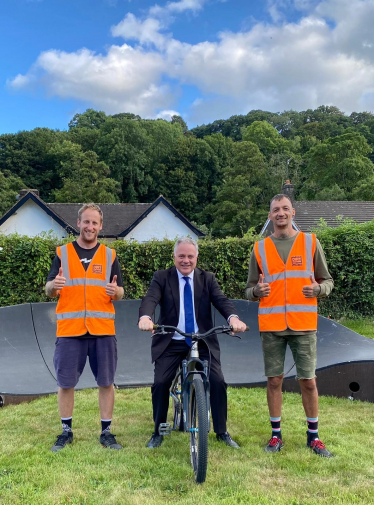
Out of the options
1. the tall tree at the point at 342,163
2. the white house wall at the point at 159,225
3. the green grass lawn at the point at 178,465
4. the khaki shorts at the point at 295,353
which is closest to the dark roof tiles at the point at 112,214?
the white house wall at the point at 159,225

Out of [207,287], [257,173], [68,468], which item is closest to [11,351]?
[68,468]

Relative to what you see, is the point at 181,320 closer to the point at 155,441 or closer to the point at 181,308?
the point at 181,308

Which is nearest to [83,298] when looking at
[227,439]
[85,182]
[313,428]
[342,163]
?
[227,439]

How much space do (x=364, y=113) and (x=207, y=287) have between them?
76.0 m

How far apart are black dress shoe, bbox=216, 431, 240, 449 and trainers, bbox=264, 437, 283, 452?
0.75 ft

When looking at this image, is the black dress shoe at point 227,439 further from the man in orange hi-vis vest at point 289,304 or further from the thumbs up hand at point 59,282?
the thumbs up hand at point 59,282

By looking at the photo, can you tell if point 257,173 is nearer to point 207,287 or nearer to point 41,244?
point 41,244

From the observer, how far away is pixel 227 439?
10.9 ft

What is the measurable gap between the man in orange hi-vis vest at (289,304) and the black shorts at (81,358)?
1.22 metres

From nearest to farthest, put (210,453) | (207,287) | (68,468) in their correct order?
(68,468), (210,453), (207,287)

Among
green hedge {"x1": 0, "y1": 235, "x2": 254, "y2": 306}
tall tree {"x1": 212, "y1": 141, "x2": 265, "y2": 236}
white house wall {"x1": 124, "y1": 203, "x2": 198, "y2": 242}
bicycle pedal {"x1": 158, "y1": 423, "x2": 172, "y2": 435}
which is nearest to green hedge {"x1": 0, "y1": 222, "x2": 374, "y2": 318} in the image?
green hedge {"x1": 0, "y1": 235, "x2": 254, "y2": 306}

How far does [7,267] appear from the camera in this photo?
7.38 m

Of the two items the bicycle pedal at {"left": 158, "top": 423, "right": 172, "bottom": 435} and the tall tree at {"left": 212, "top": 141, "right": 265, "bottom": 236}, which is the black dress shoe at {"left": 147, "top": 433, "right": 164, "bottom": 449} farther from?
the tall tree at {"left": 212, "top": 141, "right": 265, "bottom": 236}

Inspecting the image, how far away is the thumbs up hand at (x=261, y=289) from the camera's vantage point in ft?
10.6
